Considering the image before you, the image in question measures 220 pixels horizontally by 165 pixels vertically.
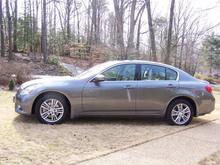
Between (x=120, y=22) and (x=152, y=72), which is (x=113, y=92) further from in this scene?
(x=120, y=22)

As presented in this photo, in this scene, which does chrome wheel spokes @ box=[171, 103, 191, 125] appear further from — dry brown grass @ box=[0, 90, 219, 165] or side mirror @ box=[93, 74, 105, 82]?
side mirror @ box=[93, 74, 105, 82]

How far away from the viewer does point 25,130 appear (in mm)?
6230

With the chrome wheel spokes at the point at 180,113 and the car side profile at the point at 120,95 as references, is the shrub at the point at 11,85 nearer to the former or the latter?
the car side profile at the point at 120,95

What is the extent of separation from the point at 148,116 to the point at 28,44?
18355 mm

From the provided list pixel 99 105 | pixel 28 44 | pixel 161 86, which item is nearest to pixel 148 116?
pixel 161 86

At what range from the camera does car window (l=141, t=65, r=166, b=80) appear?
7531 mm

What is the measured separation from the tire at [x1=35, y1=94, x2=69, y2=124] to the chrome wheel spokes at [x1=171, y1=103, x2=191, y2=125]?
245cm

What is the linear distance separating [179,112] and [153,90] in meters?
0.81

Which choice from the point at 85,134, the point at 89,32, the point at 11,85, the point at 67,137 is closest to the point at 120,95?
the point at 85,134

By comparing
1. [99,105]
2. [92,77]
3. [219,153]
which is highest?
[92,77]

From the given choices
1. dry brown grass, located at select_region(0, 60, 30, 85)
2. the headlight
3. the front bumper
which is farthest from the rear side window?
dry brown grass, located at select_region(0, 60, 30, 85)

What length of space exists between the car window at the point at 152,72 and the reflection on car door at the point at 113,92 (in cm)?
24

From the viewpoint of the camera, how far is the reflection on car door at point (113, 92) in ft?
23.2

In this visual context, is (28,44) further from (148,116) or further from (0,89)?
(148,116)
